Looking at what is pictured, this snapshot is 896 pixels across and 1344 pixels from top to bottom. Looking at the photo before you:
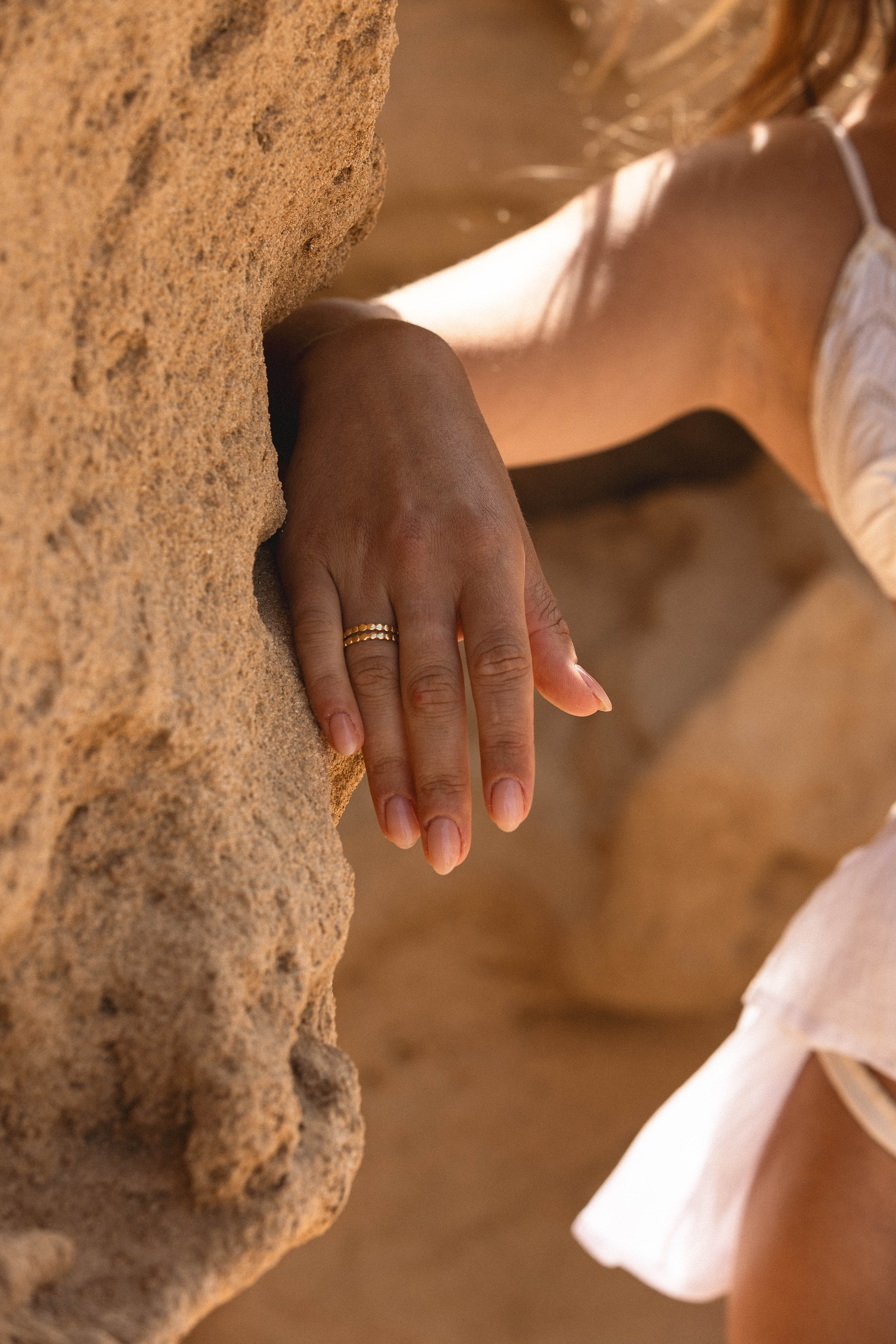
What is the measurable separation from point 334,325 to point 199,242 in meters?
0.29

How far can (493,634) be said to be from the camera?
72 centimetres

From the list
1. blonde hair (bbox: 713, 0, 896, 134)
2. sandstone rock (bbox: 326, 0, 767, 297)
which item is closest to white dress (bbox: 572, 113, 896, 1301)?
blonde hair (bbox: 713, 0, 896, 134)

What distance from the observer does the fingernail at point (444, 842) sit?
2.28 ft

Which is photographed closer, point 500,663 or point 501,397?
point 500,663

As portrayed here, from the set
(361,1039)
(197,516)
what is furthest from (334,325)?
(361,1039)

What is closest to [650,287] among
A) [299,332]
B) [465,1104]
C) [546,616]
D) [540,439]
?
[540,439]

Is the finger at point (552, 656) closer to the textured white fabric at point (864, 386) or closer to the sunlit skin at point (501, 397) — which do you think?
the sunlit skin at point (501, 397)

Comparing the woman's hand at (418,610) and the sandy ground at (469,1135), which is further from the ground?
the woman's hand at (418,610)

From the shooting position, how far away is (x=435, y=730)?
0.71 meters

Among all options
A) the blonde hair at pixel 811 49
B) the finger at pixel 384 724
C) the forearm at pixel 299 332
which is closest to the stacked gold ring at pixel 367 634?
the finger at pixel 384 724

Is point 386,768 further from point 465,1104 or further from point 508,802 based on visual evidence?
point 465,1104

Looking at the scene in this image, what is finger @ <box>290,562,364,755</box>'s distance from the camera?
701mm

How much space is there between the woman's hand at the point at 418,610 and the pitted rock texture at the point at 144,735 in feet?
0.26

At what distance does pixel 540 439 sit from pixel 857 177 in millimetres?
472
